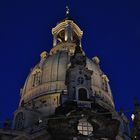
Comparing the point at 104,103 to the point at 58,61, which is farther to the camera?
the point at 58,61

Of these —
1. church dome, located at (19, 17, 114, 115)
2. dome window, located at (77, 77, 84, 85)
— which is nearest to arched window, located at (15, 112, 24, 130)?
church dome, located at (19, 17, 114, 115)

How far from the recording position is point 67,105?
54.6 m

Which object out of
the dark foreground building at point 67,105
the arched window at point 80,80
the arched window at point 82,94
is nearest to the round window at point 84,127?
the dark foreground building at point 67,105

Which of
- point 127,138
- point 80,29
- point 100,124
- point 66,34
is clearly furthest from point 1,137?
point 80,29

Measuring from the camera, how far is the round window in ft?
165

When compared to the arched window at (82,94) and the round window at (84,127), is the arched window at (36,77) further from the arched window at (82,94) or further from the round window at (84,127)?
the round window at (84,127)

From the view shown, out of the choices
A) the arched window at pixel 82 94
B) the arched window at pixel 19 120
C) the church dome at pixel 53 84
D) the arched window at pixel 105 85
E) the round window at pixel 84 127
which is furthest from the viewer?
the arched window at pixel 105 85

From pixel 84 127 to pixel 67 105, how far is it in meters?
4.81

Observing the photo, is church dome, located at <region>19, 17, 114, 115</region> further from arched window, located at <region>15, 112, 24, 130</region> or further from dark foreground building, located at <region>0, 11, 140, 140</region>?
arched window, located at <region>15, 112, 24, 130</region>

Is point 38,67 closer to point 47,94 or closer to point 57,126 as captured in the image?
point 47,94

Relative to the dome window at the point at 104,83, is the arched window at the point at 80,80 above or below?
below

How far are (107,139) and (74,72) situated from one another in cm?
1362

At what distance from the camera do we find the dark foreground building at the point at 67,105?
167 feet

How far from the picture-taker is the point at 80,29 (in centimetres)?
9975
